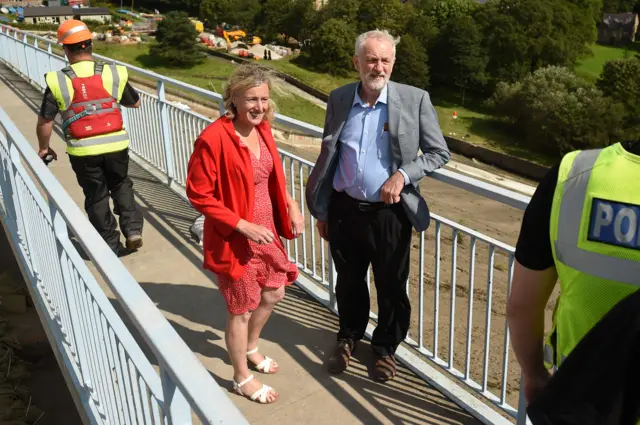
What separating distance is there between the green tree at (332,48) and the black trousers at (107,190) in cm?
6165

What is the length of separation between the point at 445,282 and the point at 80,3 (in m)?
105

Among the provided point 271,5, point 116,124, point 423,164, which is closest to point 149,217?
point 116,124

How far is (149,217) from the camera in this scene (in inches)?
239

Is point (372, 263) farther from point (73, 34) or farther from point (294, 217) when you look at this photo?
point (73, 34)

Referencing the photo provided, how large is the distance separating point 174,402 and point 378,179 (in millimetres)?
1849

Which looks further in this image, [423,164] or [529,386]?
[423,164]

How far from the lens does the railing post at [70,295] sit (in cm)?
277

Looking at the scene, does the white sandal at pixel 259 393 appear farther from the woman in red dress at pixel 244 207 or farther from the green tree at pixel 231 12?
the green tree at pixel 231 12

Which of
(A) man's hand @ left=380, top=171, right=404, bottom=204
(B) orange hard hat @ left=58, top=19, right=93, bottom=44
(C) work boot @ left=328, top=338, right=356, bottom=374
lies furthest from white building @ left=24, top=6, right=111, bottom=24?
(A) man's hand @ left=380, top=171, right=404, bottom=204

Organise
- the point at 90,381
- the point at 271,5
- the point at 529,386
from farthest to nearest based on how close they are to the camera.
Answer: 1. the point at 271,5
2. the point at 90,381
3. the point at 529,386

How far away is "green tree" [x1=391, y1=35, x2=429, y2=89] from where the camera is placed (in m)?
62.3

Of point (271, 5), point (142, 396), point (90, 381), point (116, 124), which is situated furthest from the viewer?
point (271, 5)

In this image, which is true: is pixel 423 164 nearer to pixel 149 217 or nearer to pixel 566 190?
pixel 566 190

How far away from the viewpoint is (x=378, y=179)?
321cm
